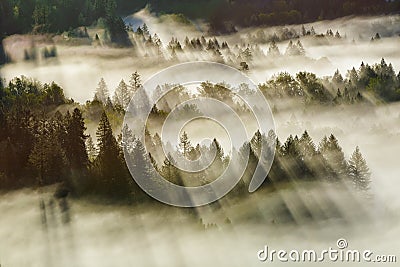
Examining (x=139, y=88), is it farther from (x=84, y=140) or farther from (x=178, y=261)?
(x=178, y=261)

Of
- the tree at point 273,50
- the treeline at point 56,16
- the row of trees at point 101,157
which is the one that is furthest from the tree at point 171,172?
the tree at point 273,50

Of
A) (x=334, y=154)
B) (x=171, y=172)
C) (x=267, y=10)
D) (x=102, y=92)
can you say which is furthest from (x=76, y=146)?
(x=267, y=10)

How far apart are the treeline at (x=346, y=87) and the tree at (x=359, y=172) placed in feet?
14.7

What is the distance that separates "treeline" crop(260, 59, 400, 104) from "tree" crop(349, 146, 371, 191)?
176 inches

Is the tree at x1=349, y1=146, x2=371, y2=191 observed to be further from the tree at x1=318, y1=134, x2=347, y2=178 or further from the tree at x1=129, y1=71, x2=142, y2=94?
the tree at x1=129, y1=71, x2=142, y2=94

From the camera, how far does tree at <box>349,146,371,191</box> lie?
41.8 metres

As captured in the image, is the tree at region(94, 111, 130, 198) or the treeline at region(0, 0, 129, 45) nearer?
the tree at region(94, 111, 130, 198)

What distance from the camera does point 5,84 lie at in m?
45.4

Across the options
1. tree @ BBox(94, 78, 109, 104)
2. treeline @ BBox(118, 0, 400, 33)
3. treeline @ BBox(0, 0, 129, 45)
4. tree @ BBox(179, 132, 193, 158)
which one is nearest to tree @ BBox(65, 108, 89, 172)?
tree @ BBox(94, 78, 109, 104)

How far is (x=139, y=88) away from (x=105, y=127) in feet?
22.7

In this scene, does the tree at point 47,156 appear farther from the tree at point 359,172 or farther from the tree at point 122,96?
the tree at point 359,172

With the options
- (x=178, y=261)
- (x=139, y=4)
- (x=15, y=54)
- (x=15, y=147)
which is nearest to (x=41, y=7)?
(x=15, y=54)

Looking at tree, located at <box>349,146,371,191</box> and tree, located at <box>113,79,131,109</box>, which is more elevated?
tree, located at <box>113,79,131,109</box>

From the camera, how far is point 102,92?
46781 mm
